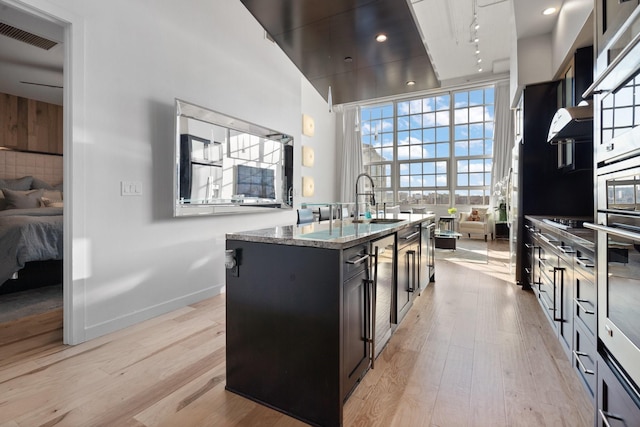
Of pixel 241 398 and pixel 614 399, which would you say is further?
pixel 241 398

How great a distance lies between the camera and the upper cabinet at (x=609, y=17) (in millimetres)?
966

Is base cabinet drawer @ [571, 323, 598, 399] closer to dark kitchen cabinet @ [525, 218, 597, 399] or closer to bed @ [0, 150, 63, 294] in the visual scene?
dark kitchen cabinet @ [525, 218, 597, 399]

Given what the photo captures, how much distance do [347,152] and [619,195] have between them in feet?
28.0

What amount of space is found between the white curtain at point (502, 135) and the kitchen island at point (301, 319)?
7.46 meters

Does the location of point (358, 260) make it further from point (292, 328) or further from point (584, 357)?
point (584, 357)

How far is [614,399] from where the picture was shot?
1.01m

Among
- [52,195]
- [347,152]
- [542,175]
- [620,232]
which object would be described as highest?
[347,152]

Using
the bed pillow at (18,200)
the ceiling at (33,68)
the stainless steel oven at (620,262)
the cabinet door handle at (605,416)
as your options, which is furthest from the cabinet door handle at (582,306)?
the bed pillow at (18,200)

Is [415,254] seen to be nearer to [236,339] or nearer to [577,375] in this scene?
[577,375]

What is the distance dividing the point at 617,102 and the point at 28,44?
17.1ft

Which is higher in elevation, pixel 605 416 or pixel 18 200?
pixel 18 200

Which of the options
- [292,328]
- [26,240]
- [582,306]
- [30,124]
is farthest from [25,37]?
[582,306]

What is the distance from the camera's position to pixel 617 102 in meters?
1.04

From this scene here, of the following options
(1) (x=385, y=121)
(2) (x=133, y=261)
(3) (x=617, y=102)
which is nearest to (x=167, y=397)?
(2) (x=133, y=261)
